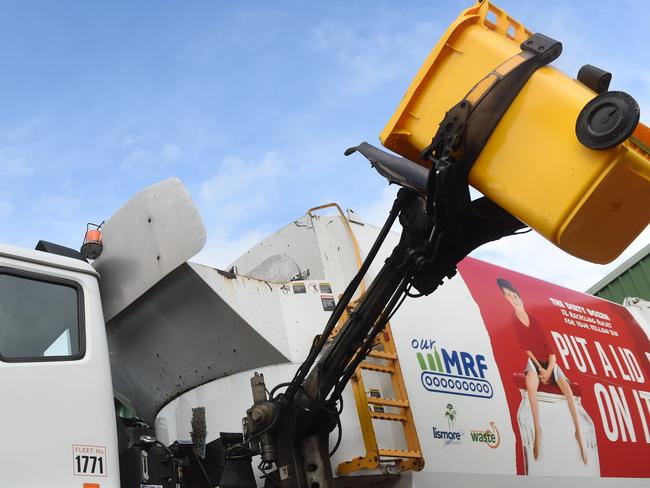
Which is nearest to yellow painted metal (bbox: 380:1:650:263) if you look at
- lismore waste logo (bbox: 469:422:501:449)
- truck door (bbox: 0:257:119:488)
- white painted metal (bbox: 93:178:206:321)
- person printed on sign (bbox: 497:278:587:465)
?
white painted metal (bbox: 93:178:206:321)

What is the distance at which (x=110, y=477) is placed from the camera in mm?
3271

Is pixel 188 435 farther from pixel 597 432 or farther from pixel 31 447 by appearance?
pixel 597 432

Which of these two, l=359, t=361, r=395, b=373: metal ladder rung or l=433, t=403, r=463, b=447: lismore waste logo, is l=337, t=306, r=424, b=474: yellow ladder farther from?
l=433, t=403, r=463, b=447: lismore waste logo

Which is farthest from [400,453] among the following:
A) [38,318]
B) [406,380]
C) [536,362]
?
[38,318]

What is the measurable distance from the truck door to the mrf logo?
184 cm

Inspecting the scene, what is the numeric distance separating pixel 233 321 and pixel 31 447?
4.84 ft

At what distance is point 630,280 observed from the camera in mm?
11250

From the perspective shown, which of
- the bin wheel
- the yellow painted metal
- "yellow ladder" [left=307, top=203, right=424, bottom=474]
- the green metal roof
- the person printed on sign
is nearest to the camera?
the bin wheel

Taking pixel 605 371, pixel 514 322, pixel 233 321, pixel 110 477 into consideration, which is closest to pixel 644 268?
pixel 605 371

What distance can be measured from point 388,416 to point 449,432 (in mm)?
451

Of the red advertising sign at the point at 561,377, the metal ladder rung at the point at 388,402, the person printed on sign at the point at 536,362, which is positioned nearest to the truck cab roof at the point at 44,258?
the metal ladder rung at the point at 388,402

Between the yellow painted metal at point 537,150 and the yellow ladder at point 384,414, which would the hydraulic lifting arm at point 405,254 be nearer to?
the yellow painted metal at point 537,150

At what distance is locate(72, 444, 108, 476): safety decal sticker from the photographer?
3180 millimetres

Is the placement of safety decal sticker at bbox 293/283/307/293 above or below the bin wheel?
above
